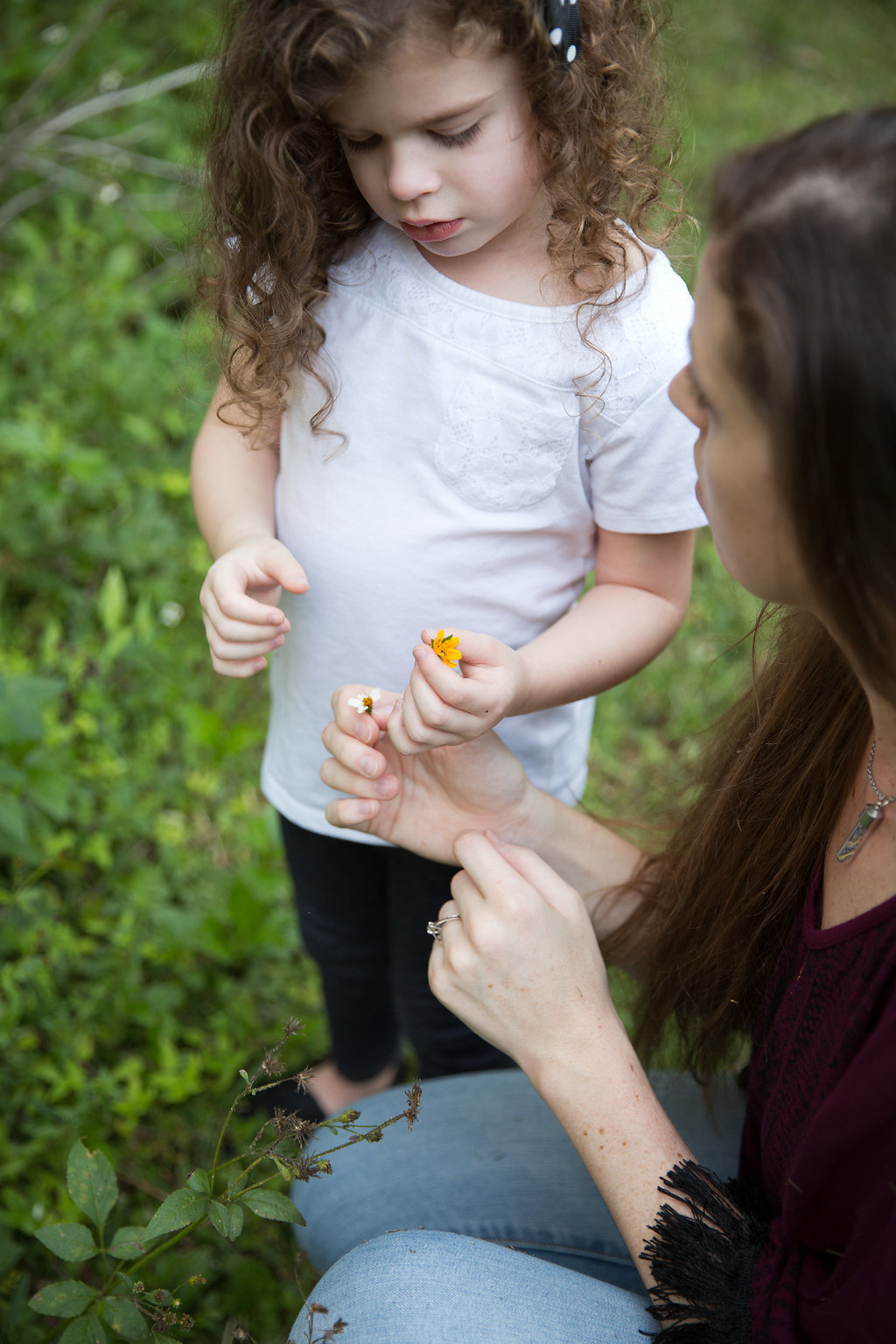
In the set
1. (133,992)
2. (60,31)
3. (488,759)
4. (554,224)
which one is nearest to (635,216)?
(554,224)

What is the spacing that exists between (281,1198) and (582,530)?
91cm

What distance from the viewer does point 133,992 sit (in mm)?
2078

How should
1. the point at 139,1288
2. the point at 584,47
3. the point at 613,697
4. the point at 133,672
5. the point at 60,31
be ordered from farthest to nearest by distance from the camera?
1. the point at 60,31
2. the point at 613,697
3. the point at 133,672
4. the point at 584,47
5. the point at 139,1288

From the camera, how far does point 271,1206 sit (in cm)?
109

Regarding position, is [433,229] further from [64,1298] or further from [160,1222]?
[64,1298]

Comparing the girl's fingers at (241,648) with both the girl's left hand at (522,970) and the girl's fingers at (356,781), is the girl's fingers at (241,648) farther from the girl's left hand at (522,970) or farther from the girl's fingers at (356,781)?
the girl's left hand at (522,970)

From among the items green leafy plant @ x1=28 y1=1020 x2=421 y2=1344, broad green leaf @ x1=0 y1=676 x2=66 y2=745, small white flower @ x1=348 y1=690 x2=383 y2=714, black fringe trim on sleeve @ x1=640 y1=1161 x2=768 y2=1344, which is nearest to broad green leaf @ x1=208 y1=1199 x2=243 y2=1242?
green leafy plant @ x1=28 y1=1020 x2=421 y2=1344

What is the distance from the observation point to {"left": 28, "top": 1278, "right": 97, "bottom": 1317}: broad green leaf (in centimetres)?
109

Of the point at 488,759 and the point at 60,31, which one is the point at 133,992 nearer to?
the point at 488,759

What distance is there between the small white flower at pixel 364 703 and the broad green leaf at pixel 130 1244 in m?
0.63

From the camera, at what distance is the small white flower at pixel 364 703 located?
4.34 ft

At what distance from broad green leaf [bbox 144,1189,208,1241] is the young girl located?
0.54 meters

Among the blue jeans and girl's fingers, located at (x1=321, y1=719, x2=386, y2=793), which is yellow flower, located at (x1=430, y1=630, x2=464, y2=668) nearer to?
girl's fingers, located at (x1=321, y1=719, x2=386, y2=793)

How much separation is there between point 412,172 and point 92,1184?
1.20 m
